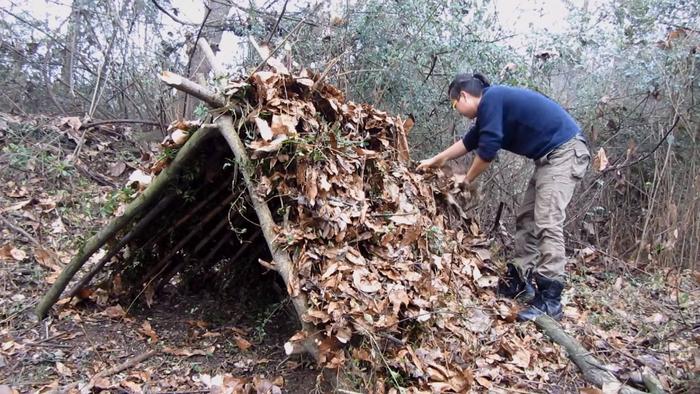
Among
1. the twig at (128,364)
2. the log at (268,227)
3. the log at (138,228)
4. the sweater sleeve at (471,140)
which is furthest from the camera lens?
the sweater sleeve at (471,140)

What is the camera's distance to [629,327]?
370 cm

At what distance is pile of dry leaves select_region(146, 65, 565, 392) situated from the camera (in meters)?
2.37

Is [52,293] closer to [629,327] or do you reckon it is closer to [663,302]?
[629,327]

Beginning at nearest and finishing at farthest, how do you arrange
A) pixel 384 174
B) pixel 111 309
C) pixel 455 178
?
pixel 384 174, pixel 111 309, pixel 455 178

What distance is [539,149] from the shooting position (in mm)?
3891

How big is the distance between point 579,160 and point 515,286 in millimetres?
1115

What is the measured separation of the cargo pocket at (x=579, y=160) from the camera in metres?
3.80

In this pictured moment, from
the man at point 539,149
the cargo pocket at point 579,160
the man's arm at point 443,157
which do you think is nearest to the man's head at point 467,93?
the man at point 539,149

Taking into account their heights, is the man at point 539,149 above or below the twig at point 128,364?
above

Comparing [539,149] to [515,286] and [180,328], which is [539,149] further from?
[180,328]

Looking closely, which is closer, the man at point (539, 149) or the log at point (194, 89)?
the log at point (194, 89)

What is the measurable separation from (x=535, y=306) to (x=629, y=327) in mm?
674

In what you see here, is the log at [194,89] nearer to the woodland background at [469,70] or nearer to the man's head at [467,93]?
the man's head at [467,93]

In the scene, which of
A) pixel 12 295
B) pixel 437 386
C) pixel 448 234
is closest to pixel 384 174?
pixel 448 234
